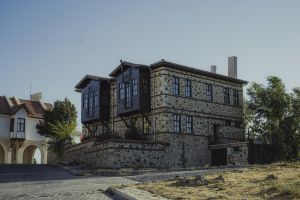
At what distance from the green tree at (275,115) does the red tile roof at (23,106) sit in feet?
80.8

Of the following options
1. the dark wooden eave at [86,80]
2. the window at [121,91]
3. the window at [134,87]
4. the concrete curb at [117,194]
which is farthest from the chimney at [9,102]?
the concrete curb at [117,194]

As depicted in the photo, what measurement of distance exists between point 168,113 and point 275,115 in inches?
406

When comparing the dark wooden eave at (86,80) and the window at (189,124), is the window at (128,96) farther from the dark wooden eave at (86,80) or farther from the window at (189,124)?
the window at (189,124)

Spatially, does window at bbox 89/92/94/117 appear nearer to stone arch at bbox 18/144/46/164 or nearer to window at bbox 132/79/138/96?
window at bbox 132/79/138/96

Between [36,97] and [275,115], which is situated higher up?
[36,97]

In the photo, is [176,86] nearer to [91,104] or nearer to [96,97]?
[96,97]

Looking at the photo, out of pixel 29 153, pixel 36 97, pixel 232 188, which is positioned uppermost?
pixel 36 97

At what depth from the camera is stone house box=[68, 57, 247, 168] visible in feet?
97.1

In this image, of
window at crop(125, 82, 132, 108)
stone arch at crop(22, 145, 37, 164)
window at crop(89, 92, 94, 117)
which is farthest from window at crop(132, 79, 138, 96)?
stone arch at crop(22, 145, 37, 164)

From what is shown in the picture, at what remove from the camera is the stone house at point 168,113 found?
29594mm

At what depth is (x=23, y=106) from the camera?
1793 inches

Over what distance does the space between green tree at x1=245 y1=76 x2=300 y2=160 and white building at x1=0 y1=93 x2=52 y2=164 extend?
24.7 m

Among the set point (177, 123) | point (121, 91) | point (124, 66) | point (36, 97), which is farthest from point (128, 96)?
point (36, 97)

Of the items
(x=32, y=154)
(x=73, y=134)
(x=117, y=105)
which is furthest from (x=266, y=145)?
(x=32, y=154)
